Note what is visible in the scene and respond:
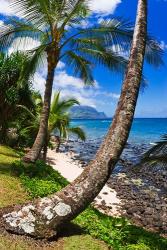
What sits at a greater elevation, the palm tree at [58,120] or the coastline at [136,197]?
the palm tree at [58,120]

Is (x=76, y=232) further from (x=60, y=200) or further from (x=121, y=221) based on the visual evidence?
(x=121, y=221)

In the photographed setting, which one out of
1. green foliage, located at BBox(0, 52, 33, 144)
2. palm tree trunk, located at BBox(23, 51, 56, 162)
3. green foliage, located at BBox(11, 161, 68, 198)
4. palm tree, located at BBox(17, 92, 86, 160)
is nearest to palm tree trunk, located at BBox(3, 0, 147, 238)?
green foliage, located at BBox(11, 161, 68, 198)

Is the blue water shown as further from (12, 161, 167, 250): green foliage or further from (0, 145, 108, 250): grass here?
(12, 161, 167, 250): green foliage

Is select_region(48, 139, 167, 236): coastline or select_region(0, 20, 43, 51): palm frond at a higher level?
select_region(0, 20, 43, 51): palm frond

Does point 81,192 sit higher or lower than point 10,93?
lower

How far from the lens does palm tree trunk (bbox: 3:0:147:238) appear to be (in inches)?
323

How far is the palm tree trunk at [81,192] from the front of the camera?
8203mm

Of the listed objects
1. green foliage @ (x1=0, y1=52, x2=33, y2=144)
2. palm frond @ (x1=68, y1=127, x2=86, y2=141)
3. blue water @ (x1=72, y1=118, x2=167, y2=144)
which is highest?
green foliage @ (x1=0, y1=52, x2=33, y2=144)

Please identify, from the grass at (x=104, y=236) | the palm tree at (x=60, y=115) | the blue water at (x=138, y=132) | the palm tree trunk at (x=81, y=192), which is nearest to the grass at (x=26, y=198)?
the grass at (x=104, y=236)

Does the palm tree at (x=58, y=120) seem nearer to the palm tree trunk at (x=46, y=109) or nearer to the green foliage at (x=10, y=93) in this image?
the green foliage at (x=10, y=93)

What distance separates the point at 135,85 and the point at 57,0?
6980 millimetres

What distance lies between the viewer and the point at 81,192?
8.33 m

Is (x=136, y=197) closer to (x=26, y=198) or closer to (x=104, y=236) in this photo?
(x=26, y=198)

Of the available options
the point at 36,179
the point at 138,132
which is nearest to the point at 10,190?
the point at 36,179
